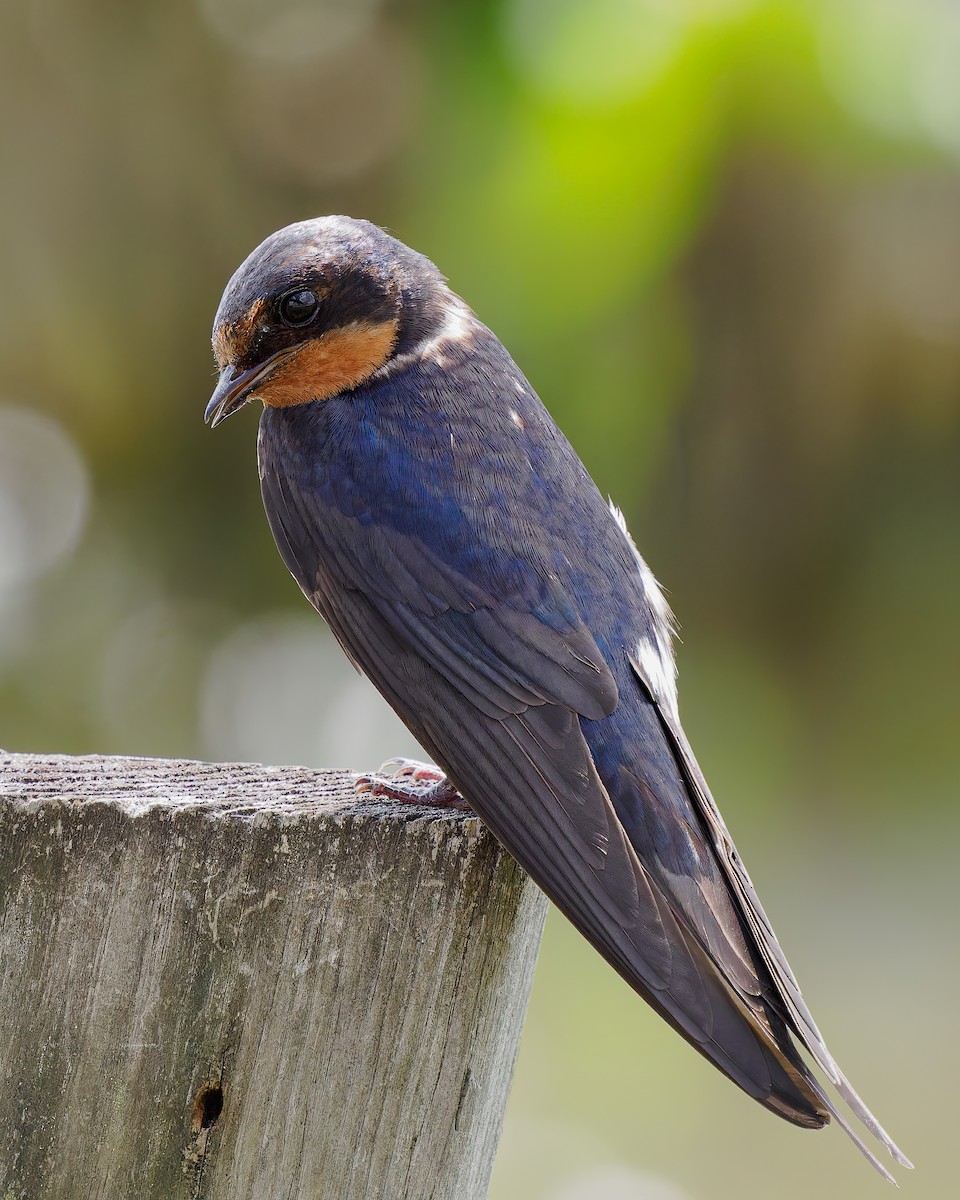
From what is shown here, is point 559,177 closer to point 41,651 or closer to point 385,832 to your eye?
point 41,651

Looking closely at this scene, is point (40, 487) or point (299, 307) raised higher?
point (40, 487)

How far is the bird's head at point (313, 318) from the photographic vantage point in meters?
1.84

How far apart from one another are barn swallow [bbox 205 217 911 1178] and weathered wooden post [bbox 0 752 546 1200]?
0.21 m

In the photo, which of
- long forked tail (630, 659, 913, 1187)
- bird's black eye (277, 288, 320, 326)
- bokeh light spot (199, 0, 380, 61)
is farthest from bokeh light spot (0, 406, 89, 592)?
long forked tail (630, 659, 913, 1187)

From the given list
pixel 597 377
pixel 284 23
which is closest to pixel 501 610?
pixel 597 377

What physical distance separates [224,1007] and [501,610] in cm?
65

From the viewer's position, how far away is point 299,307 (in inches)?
74.0

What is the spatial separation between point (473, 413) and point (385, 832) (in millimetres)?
752

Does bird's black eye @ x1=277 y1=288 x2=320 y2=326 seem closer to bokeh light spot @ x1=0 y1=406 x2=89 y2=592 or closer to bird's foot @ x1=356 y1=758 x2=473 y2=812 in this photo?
bird's foot @ x1=356 y1=758 x2=473 y2=812

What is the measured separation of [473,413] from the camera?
187 cm

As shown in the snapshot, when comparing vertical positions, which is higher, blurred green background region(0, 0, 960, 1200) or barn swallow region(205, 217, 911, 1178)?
blurred green background region(0, 0, 960, 1200)

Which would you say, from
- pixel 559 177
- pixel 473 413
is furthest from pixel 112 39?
pixel 473 413

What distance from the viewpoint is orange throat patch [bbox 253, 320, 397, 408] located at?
1.89m

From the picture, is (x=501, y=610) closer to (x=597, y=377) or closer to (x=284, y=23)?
(x=597, y=377)
